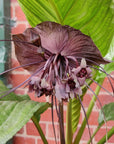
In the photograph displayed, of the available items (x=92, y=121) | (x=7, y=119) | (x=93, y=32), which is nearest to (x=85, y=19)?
(x=93, y=32)

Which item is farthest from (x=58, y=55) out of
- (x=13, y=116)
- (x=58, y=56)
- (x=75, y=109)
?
(x=75, y=109)

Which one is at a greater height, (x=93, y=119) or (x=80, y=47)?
(x=80, y=47)

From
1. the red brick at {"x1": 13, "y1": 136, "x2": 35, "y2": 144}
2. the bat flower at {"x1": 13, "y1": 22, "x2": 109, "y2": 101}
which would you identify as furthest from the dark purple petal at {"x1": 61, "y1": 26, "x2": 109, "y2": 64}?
the red brick at {"x1": 13, "y1": 136, "x2": 35, "y2": 144}

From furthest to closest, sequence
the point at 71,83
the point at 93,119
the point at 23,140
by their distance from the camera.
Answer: the point at 23,140
the point at 93,119
the point at 71,83

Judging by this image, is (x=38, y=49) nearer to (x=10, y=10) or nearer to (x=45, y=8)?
(x=45, y=8)

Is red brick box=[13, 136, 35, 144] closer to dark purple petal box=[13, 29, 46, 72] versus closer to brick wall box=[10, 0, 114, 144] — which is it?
brick wall box=[10, 0, 114, 144]

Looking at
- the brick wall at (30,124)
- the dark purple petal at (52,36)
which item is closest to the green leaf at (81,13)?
the dark purple petal at (52,36)

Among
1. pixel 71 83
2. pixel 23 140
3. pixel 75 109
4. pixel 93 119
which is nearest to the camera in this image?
pixel 71 83

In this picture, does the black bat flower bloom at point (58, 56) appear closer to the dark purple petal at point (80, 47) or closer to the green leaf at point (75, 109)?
the dark purple petal at point (80, 47)

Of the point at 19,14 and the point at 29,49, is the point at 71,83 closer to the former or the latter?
the point at 29,49
